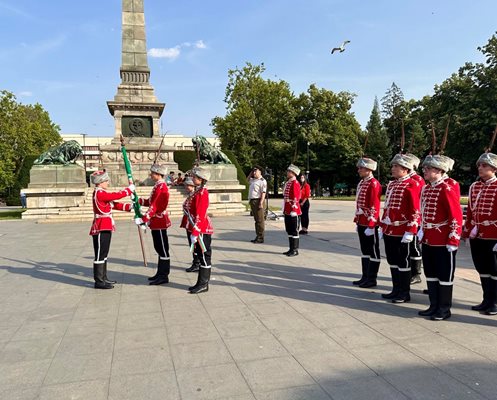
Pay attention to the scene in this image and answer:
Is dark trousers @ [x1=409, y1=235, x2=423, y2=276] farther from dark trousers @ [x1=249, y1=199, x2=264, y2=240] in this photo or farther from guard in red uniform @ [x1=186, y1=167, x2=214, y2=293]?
dark trousers @ [x1=249, y1=199, x2=264, y2=240]

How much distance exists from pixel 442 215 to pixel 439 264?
592mm

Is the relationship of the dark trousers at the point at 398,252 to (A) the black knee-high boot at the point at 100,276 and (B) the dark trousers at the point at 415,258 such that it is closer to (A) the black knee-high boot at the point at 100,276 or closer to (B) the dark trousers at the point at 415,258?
(B) the dark trousers at the point at 415,258

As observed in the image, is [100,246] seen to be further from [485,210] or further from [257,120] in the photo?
[257,120]

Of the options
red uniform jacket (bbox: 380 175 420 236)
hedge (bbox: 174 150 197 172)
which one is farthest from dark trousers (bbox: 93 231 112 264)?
hedge (bbox: 174 150 197 172)

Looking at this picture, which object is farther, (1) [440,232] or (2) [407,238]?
(2) [407,238]

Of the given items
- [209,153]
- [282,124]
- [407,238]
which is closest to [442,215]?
[407,238]

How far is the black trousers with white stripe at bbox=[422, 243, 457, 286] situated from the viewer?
493 cm

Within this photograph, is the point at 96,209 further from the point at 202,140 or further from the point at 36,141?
the point at 36,141

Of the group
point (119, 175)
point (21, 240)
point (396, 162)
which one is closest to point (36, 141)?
point (119, 175)

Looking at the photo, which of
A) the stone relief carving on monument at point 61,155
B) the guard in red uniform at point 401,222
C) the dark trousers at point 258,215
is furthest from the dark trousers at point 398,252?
the stone relief carving on monument at point 61,155

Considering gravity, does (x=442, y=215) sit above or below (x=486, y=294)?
above

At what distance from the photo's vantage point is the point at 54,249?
10.3m

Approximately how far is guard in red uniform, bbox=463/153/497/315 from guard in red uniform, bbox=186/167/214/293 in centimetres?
358

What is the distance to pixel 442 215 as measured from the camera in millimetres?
5000
